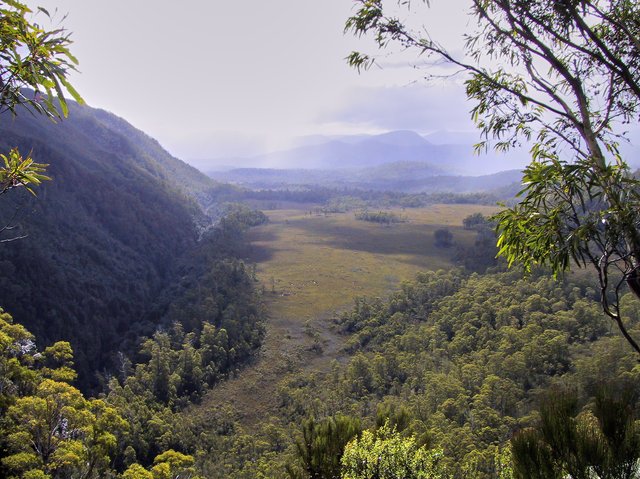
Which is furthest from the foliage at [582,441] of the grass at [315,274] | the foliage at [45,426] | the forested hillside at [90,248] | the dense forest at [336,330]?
the forested hillside at [90,248]

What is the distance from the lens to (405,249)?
93.6m

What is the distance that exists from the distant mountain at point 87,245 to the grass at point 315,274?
17.6m

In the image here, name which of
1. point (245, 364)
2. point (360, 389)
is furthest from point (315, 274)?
point (360, 389)

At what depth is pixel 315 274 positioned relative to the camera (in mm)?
77250

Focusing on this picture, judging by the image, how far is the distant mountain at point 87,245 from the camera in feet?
164

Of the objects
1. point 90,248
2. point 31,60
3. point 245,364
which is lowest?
point 245,364

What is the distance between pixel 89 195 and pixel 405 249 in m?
63.0

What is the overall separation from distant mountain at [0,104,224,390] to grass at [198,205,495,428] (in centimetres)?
1755

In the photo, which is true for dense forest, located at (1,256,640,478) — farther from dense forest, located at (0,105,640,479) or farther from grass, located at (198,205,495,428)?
grass, located at (198,205,495,428)

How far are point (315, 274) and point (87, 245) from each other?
36571mm

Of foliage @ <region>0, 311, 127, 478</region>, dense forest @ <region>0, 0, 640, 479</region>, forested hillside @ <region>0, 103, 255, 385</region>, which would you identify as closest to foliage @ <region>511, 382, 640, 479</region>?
dense forest @ <region>0, 0, 640, 479</region>

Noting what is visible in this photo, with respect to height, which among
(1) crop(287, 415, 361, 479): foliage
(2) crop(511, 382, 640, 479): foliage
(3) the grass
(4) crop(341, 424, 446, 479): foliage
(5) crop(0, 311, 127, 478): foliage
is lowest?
(3) the grass

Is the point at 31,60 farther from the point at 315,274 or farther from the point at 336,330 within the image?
the point at 315,274

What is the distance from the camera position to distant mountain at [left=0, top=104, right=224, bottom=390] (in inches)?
1964
